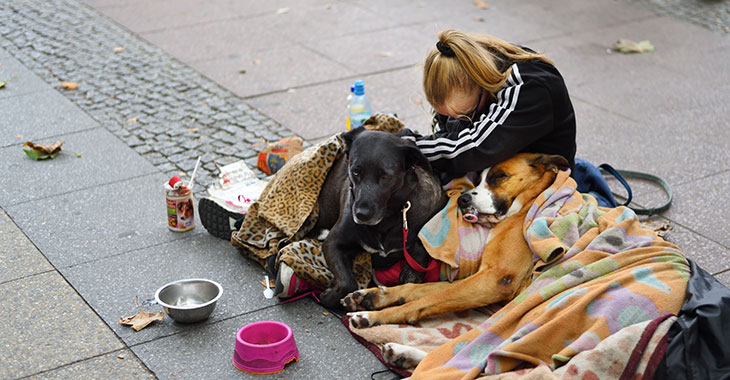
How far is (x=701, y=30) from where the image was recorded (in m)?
8.63

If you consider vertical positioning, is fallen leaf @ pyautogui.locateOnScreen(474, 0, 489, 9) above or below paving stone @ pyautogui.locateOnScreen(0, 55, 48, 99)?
below

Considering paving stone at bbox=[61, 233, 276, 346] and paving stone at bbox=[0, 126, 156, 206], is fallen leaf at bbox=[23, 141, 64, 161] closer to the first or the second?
paving stone at bbox=[0, 126, 156, 206]

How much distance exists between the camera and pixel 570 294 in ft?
10.4

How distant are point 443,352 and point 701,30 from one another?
6.78 meters

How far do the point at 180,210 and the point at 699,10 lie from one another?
7.27 meters

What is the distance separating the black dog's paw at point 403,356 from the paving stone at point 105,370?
1.00m

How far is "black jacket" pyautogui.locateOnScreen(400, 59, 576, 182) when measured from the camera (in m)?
3.71

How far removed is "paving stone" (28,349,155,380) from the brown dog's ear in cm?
202

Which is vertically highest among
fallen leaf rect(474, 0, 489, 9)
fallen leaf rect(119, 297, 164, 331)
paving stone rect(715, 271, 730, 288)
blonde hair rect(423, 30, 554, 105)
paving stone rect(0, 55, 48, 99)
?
blonde hair rect(423, 30, 554, 105)

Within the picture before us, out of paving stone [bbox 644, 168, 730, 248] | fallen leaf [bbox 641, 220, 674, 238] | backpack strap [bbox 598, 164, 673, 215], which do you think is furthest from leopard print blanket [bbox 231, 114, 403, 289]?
paving stone [bbox 644, 168, 730, 248]

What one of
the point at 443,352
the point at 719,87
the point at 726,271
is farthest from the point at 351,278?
the point at 719,87

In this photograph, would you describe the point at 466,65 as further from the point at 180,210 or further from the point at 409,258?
the point at 180,210

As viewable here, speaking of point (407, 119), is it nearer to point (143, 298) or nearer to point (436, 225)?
point (436, 225)

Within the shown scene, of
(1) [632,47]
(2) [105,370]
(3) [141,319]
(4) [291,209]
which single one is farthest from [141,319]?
(1) [632,47]
